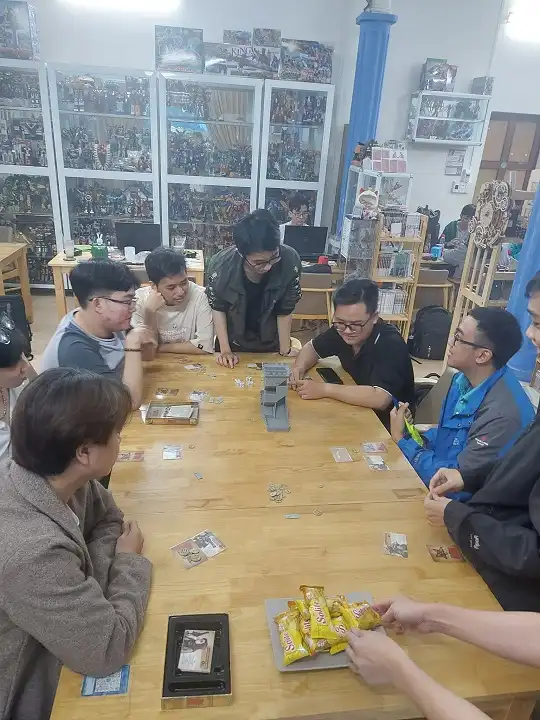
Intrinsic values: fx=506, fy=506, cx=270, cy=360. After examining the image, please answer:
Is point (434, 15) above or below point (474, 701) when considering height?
above

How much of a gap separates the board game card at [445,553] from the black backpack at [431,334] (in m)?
3.96

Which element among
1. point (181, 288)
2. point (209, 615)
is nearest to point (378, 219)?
point (181, 288)

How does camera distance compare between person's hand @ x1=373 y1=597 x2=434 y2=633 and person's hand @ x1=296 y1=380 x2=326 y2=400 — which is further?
person's hand @ x1=296 y1=380 x2=326 y2=400

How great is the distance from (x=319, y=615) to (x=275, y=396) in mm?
1058

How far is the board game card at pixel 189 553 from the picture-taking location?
1.35m

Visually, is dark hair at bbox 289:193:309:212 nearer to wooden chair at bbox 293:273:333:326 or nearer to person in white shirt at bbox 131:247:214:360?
wooden chair at bbox 293:273:333:326

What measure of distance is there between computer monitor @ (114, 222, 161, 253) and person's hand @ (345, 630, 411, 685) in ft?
15.6

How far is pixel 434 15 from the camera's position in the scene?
623cm

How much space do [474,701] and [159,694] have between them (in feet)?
2.14

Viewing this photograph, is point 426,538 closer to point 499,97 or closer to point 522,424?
point 522,424

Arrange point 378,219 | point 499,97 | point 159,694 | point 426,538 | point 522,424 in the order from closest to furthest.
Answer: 1. point 159,694
2. point 426,538
3. point 522,424
4. point 378,219
5. point 499,97

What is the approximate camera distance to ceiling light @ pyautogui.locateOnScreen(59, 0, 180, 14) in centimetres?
581

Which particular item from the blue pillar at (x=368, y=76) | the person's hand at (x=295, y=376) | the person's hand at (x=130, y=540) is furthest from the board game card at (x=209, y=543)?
the blue pillar at (x=368, y=76)

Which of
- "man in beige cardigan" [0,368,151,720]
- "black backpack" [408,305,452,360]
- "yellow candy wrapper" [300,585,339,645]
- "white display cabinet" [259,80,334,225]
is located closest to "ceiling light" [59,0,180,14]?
"white display cabinet" [259,80,334,225]
